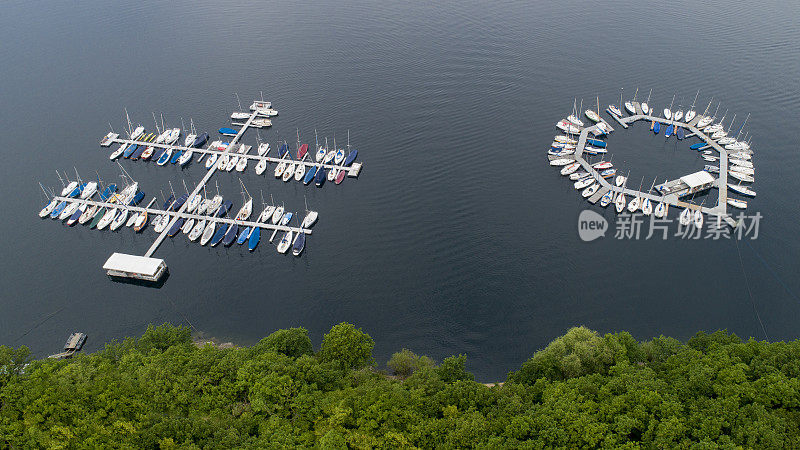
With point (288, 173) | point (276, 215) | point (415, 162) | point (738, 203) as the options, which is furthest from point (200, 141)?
point (738, 203)

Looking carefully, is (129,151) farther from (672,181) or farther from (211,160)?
(672,181)

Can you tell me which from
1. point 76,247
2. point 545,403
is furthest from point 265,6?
point 545,403

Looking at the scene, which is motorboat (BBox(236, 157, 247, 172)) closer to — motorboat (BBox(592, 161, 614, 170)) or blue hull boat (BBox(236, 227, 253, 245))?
blue hull boat (BBox(236, 227, 253, 245))

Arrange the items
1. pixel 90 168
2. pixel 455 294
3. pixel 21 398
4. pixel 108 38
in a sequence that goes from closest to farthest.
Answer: pixel 21 398
pixel 455 294
pixel 90 168
pixel 108 38

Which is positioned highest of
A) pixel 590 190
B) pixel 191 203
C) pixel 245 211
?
pixel 590 190

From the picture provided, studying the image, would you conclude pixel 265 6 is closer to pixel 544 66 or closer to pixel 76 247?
pixel 544 66

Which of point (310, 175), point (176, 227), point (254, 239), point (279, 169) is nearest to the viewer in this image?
point (254, 239)

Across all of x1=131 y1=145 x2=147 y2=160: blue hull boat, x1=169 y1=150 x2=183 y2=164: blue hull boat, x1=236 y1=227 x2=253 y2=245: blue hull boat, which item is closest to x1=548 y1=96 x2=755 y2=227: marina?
x1=236 y1=227 x2=253 y2=245: blue hull boat

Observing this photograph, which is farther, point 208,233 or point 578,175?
point 578,175
